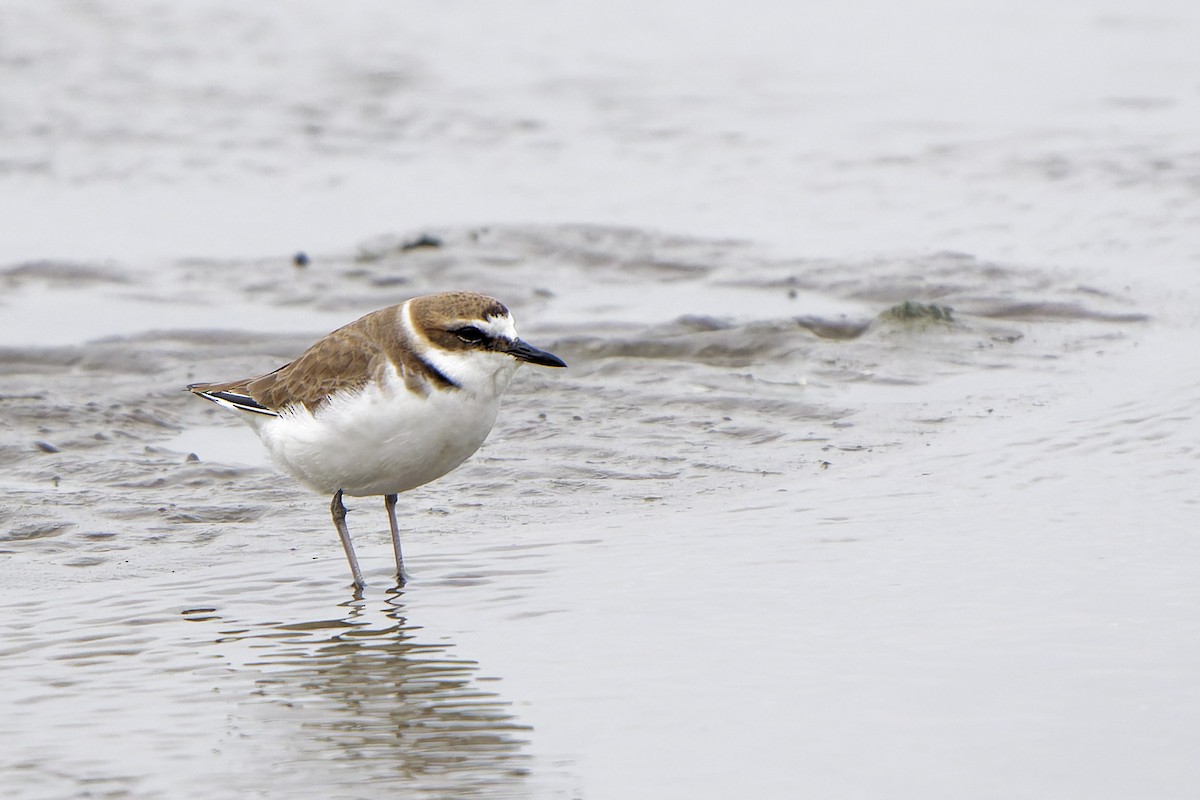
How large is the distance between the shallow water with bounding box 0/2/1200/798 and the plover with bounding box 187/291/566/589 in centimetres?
45

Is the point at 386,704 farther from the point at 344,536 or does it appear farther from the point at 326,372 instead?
the point at 326,372

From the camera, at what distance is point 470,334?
594 cm

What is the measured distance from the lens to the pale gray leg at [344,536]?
6156 millimetres

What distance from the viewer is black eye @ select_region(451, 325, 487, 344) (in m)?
5.93

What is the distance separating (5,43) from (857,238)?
963cm

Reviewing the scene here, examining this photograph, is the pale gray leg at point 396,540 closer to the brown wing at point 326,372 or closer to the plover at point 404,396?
the plover at point 404,396

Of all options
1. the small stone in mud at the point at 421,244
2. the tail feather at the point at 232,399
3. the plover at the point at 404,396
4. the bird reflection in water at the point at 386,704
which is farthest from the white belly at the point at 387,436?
the small stone in mud at the point at 421,244

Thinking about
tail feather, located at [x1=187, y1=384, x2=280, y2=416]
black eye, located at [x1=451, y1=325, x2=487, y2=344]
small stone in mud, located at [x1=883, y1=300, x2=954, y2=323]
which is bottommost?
small stone in mud, located at [x1=883, y1=300, x2=954, y2=323]

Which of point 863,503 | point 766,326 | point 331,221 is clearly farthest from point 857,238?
point 863,503

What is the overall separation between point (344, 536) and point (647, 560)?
1.16m

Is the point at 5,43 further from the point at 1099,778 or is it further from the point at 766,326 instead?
the point at 1099,778

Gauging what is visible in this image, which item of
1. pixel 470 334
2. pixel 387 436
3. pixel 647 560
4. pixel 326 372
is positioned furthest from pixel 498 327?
pixel 647 560

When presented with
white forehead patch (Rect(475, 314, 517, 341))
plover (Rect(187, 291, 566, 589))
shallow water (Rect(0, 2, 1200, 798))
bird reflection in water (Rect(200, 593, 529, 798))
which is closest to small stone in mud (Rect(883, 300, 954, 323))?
shallow water (Rect(0, 2, 1200, 798))

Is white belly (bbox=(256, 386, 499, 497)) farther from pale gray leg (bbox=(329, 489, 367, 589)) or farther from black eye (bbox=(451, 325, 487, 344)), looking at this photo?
black eye (bbox=(451, 325, 487, 344))
